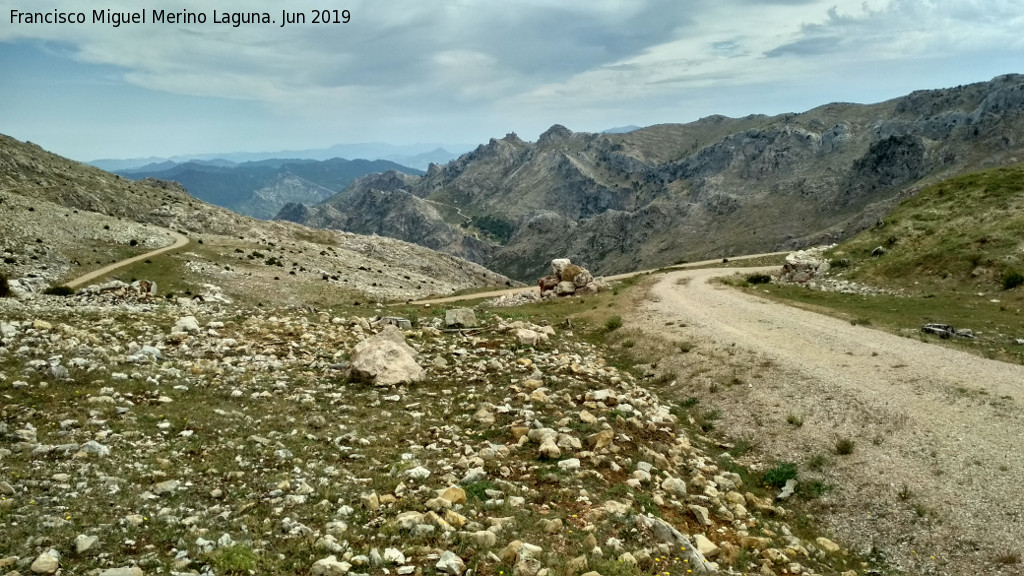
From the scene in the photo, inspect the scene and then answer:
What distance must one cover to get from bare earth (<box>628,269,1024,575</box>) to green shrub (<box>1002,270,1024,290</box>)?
1545 cm

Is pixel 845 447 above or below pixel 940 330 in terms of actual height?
below

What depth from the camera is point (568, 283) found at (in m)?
56.7

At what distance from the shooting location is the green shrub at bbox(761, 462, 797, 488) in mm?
15895

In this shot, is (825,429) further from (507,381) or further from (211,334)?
(211,334)

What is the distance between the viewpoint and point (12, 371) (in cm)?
1512

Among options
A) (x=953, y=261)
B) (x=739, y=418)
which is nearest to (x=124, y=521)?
(x=739, y=418)

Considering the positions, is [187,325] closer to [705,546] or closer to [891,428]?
[705,546]

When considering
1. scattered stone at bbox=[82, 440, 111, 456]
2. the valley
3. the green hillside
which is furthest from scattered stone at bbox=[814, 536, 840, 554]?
the green hillside

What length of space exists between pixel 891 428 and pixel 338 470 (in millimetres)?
17204

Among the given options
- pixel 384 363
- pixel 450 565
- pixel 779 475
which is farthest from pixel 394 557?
pixel 779 475

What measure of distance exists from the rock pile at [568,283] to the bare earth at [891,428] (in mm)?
25654

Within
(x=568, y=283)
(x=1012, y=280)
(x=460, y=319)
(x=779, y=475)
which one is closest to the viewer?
(x=779, y=475)

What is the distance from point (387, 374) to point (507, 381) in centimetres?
464

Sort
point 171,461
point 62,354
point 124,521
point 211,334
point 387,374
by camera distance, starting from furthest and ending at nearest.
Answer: point 211,334 → point 387,374 → point 62,354 → point 171,461 → point 124,521
